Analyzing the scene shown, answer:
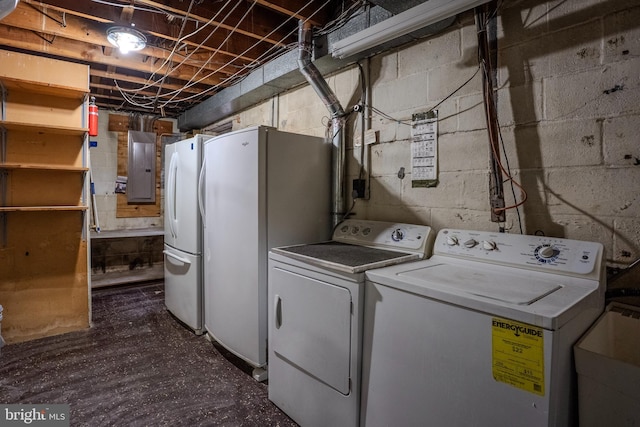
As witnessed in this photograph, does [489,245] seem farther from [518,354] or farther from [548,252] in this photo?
[518,354]

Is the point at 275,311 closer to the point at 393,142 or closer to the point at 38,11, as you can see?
the point at 393,142

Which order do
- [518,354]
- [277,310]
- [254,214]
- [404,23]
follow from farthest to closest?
[254,214] < [277,310] < [404,23] < [518,354]

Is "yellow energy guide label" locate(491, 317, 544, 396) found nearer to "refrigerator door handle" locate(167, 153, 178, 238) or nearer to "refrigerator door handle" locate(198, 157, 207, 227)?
"refrigerator door handle" locate(198, 157, 207, 227)

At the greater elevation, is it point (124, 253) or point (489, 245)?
point (489, 245)

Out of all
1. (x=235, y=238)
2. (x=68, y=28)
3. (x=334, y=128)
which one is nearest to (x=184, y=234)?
(x=235, y=238)

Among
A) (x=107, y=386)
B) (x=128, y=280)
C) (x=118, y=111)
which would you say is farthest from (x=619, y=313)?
(x=118, y=111)

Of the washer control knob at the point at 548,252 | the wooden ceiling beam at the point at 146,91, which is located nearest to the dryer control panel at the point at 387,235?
the washer control knob at the point at 548,252

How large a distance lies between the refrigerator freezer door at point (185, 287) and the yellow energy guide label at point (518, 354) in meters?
2.32

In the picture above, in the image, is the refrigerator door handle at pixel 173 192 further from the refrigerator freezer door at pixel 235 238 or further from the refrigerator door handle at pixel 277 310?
the refrigerator door handle at pixel 277 310

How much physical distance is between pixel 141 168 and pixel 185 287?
250cm

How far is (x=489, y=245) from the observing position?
152 centimetres

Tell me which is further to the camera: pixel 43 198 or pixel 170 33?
pixel 43 198

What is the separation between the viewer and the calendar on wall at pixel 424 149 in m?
1.92

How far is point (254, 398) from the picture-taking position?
1.95m
